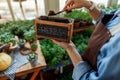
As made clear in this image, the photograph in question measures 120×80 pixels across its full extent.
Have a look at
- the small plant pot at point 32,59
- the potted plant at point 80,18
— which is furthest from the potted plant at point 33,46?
the potted plant at point 80,18

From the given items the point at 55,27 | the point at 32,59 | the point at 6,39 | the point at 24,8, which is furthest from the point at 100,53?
the point at 24,8

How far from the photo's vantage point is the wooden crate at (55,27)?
91 centimetres

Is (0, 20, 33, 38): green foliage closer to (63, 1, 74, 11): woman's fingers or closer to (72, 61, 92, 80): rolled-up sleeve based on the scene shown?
(63, 1, 74, 11): woman's fingers

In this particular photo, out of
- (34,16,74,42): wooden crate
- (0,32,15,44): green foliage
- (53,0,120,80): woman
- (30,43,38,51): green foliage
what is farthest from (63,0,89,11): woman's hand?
(0,32,15,44): green foliage

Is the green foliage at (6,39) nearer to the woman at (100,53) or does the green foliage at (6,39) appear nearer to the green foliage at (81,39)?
the woman at (100,53)

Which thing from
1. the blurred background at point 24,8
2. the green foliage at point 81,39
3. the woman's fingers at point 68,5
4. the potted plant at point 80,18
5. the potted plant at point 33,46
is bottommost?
the green foliage at point 81,39

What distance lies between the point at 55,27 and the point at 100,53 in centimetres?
35

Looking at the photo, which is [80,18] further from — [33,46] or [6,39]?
[6,39]

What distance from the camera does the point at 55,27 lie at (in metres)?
0.94

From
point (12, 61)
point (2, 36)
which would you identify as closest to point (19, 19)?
point (2, 36)

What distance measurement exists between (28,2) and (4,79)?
2.73ft

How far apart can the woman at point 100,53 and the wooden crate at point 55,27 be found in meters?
0.05

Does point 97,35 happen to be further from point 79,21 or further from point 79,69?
point 79,21

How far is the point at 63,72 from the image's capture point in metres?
1.64
